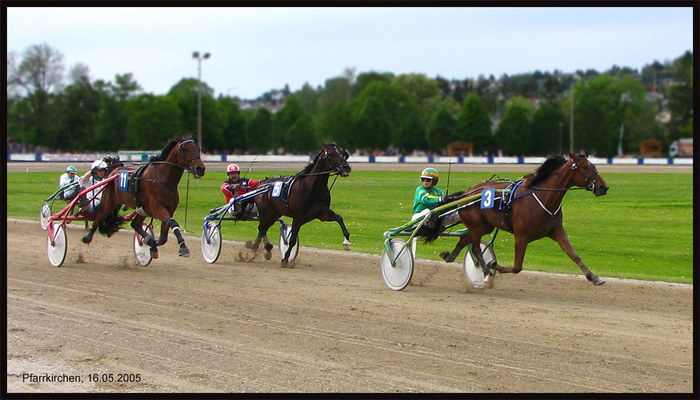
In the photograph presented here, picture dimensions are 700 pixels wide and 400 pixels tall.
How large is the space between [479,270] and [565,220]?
28.5 ft

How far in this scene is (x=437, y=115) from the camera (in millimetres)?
73875

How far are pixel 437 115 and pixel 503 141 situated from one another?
8026mm

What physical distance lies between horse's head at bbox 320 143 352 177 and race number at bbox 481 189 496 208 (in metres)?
2.51

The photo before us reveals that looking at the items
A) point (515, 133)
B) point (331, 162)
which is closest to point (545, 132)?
point (515, 133)

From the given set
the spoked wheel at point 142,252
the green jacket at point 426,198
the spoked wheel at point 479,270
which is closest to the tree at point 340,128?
the spoked wheel at point 142,252

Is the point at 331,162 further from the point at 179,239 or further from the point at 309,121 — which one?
the point at 309,121

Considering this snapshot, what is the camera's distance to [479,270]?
10.8 meters

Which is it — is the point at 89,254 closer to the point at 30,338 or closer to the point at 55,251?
the point at 55,251

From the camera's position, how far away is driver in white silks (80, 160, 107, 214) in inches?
547

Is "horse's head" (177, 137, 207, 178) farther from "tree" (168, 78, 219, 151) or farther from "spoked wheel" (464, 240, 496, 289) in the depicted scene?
"tree" (168, 78, 219, 151)

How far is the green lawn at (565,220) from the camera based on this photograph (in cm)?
1384

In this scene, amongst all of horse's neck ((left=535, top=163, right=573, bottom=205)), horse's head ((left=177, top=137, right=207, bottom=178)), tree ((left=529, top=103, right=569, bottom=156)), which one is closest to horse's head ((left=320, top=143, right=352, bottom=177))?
horse's head ((left=177, top=137, right=207, bottom=178))

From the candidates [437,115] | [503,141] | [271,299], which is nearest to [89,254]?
[271,299]

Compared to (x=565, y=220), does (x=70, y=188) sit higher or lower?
higher
